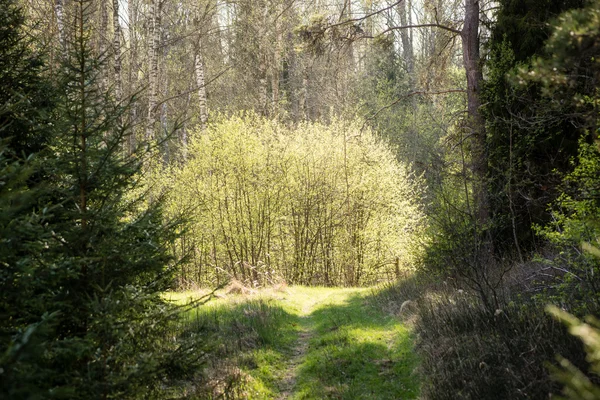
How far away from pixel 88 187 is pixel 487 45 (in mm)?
9979

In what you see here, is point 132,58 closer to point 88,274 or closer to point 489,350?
point 88,274

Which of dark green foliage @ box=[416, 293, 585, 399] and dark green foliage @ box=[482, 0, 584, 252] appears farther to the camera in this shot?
dark green foliage @ box=[482, 0, 584, 252]

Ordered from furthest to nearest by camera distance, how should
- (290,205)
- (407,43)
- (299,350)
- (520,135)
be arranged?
(407,43) < (290,205) < (520,135) < (299,350)

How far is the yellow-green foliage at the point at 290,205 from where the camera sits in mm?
16297

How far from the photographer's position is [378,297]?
412 inches

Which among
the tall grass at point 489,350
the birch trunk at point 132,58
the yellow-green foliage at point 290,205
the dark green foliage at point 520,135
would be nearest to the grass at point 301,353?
the tall grass at point 489,350

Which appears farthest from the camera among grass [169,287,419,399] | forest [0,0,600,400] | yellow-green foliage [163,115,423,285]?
yellow-green foliage [163,115,423,285]

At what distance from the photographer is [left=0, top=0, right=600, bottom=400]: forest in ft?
11.0

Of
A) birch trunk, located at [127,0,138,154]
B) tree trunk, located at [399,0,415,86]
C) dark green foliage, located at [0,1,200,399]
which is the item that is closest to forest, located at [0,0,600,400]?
dark green foliage, located at [0,1,200,399]

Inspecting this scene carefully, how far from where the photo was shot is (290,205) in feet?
57.1

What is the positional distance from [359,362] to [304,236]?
12060 mm

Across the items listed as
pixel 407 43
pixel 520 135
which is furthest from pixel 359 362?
pixel 407 43

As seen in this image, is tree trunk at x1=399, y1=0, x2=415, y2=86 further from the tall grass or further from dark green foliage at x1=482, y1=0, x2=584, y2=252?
the tall grass

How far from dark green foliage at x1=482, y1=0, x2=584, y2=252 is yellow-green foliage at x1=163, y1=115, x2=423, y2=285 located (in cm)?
590
